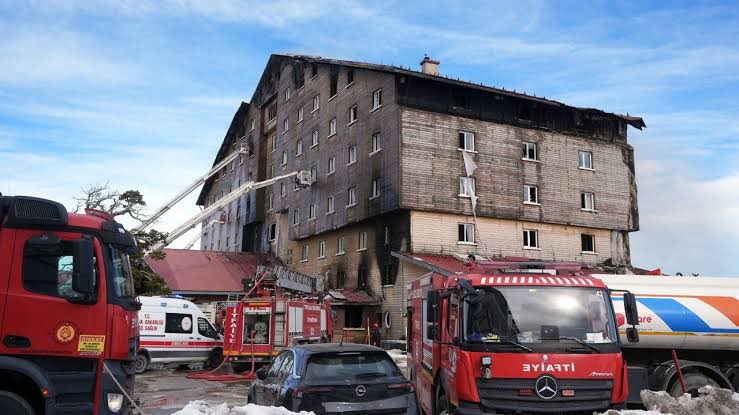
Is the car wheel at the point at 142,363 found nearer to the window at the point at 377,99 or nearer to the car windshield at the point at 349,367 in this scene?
the car windshield at the point at 349,367

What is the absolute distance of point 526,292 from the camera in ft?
27.1

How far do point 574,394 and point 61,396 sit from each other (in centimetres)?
615

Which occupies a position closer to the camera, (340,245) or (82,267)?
(82,267)

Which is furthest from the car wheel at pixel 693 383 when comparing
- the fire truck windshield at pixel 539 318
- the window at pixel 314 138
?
the window at pixel 314 138

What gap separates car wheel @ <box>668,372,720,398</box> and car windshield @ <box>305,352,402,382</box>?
18.1 feet

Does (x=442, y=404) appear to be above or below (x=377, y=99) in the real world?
below

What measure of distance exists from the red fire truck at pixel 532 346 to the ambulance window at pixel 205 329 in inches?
593

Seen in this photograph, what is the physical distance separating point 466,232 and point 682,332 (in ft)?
68.5

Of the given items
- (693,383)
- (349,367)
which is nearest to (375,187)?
(693,383)

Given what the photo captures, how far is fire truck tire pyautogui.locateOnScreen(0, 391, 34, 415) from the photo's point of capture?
252 inches

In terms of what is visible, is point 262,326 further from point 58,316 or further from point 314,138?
point 314,138

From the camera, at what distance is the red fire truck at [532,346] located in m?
7.64

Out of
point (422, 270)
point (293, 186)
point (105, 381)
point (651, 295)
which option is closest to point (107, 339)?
point (105, 381)

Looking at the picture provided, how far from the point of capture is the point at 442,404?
923cm
